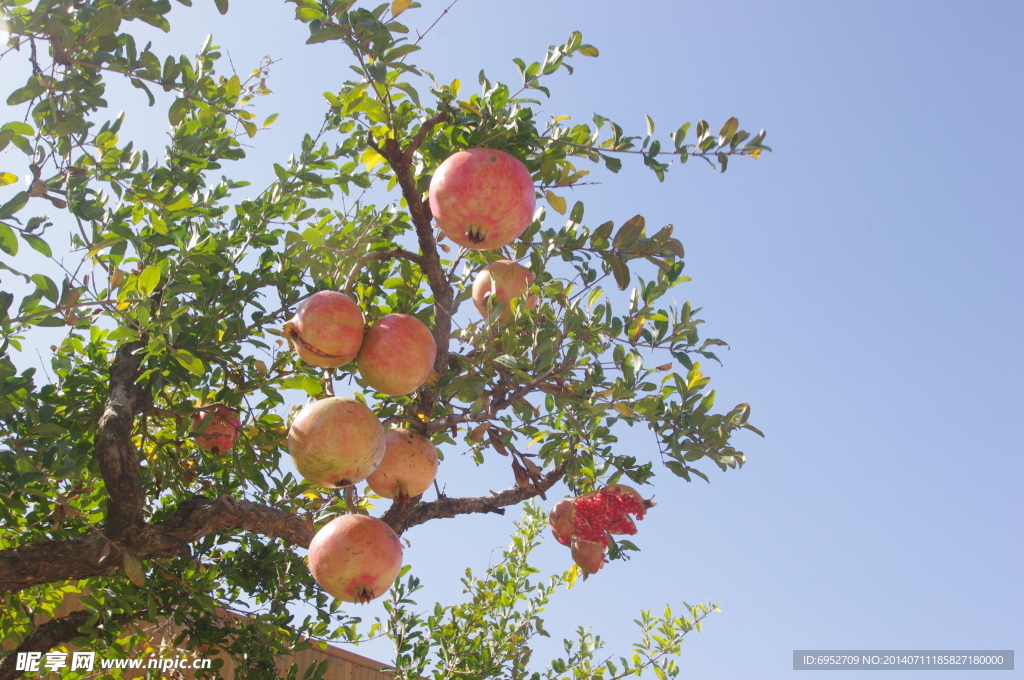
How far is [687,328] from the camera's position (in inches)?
91.7

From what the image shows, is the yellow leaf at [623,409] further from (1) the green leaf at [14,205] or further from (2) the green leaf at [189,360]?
(1) the green leaf at [14,205]

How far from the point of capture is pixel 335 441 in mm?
1963

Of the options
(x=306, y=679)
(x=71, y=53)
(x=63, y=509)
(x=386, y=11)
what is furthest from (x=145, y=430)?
(x=386, y=11)

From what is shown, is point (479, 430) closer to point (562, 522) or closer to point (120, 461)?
point (562, 522)

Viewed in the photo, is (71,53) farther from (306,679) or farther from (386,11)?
(306,679)

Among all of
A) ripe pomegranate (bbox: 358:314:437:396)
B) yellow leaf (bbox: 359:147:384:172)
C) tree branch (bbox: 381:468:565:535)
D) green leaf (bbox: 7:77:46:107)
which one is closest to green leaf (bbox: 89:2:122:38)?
green leaf (bbox: 7:77:46:107)

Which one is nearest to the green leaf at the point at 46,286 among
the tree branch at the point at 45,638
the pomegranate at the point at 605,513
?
the tree branch at the point at 45,638

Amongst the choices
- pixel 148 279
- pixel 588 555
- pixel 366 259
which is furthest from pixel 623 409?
pixel 148 279

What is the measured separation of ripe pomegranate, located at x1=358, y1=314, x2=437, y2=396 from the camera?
2033 millimetres

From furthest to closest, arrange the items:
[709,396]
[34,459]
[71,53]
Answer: [34,459], [709,396], [71,53]

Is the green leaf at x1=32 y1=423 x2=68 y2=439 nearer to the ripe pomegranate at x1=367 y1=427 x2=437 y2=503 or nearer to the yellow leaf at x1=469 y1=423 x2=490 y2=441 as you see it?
the ripe pomegranate at x1=367 y1=427 x2=437 y2=503

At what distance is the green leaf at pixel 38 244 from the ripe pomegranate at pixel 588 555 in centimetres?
185

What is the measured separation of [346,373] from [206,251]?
0.62m

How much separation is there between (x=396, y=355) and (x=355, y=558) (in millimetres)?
548
